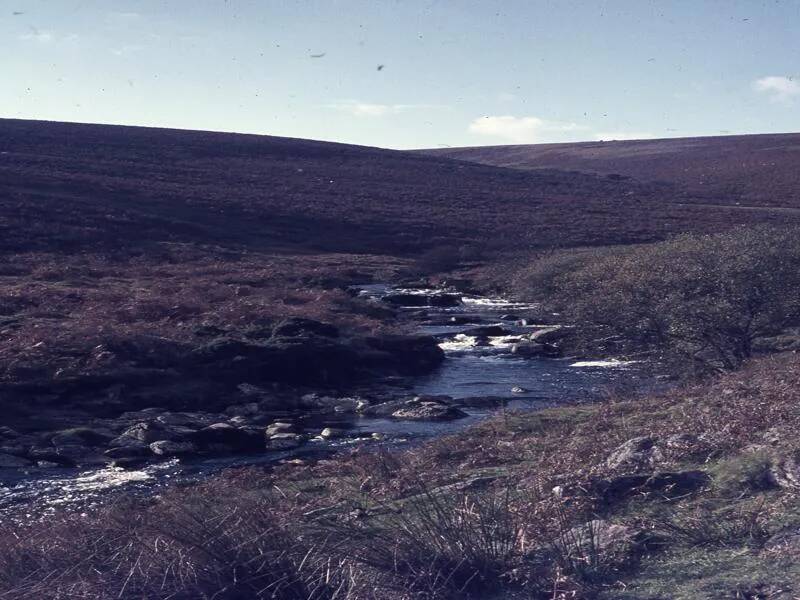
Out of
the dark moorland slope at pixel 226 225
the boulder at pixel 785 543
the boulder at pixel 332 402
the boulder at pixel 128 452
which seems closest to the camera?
the boulder at pixel 785 543

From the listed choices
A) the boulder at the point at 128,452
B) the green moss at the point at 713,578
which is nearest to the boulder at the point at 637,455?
the green moss at the point at 713,578

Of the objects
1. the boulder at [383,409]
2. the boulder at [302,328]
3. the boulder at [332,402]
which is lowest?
the boulder at [332,402]

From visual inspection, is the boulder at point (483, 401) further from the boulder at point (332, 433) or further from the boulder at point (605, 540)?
the boulder at point (605, 540)

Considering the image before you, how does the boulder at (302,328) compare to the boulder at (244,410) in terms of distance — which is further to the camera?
the boulder at (302,328)

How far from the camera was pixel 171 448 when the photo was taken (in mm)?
14750

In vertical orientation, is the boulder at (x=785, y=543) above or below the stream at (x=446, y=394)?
above

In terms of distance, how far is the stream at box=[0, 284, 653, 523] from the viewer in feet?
41.8

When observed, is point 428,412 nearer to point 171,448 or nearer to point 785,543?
point 171,448

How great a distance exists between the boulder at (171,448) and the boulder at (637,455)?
7839 mm

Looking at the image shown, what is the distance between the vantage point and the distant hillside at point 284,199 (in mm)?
43906

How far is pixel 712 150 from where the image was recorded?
288 ft

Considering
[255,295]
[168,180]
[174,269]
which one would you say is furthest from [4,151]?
[255,295]

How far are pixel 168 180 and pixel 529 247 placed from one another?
23177 millimetres

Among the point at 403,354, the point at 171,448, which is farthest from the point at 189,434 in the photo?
the point at 403,354
